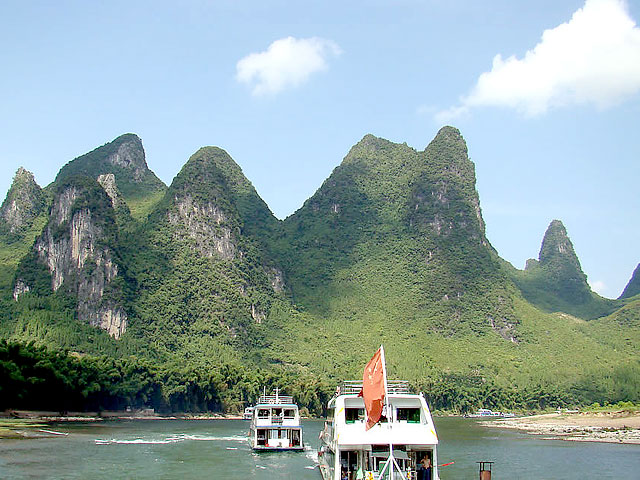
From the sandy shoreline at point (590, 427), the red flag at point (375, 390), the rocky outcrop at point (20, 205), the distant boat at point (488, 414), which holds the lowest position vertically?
the distant boat at point (488, 414)

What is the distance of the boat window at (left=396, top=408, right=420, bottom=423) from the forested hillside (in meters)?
73.7

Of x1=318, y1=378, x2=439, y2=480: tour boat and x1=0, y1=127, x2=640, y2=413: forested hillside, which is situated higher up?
x1=0, y1=127, x2=640, y2=413: forested hillside

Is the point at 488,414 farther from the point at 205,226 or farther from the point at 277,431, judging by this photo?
the point at 277,431

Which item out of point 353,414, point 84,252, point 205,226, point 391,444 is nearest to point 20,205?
point 84,252

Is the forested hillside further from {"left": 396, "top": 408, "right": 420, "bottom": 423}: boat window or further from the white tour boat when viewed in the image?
{"left": 396, "top": 408, "right": 420, "bottom": 423}: boat window

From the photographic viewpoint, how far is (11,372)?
72.2 m

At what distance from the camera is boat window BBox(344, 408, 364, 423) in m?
29.4

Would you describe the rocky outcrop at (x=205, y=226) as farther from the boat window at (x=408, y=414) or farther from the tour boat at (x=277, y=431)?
the boat window at (x=408, y=414)

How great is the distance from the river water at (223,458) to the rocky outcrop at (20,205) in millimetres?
106624

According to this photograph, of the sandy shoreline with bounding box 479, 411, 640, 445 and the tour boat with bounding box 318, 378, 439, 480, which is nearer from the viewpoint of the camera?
the tour boat with bounding box 318, 378, 439, 480

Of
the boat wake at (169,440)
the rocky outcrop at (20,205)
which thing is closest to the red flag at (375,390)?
the boat wake at (169,440)

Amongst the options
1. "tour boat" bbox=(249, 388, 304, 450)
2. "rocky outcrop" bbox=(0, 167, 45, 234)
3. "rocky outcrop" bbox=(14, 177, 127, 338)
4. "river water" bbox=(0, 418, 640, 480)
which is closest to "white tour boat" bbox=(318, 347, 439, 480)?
"river water" bbox=(0, 418, 640, 480)

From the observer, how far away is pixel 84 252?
142 metres

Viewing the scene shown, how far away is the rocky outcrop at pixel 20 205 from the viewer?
16712cm
